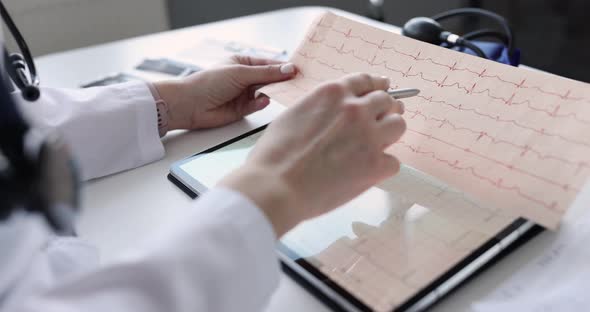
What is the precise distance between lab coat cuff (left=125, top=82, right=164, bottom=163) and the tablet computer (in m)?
0.28

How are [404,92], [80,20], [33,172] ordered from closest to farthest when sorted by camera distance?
1. [33,172]
2. [404,92]
3. [80,20]

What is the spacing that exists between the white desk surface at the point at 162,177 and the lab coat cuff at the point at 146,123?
0.6 inches

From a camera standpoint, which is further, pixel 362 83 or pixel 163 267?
pixel 362 83

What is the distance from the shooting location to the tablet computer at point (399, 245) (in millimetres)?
442

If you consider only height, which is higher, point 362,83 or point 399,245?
point 362,83

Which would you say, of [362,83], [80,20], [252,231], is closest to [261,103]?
[362,83]

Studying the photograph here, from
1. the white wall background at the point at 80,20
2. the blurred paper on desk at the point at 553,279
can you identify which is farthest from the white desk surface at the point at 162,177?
the white wall background at the point at 80,20

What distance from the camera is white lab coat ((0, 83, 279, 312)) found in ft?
1.26

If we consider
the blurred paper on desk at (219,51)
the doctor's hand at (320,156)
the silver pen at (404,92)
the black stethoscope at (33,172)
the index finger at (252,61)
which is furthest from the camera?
the blurred paper on desk at (219,51)

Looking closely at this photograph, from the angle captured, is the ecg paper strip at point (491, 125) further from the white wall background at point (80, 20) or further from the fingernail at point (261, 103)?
the white wall background at point (80, 20)

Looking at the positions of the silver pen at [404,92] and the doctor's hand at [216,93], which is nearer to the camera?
the silver pen at [404,92]

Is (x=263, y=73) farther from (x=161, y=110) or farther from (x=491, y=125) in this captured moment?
(x=491, y=125)

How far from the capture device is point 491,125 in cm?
54

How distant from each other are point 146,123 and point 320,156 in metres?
0.34
